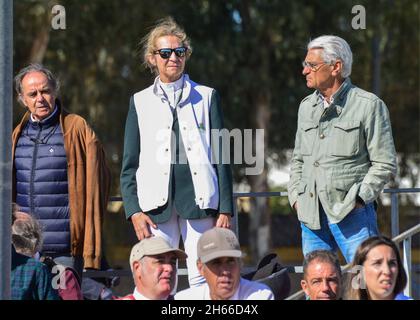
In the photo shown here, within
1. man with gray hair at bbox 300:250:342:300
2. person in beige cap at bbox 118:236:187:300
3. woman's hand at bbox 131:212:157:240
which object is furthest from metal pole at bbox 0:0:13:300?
man with gray hair at bbox 300:250:342:300

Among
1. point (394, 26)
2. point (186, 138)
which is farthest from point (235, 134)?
point (394, 26)

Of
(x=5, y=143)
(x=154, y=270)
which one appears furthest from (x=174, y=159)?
(x=5, y=143)

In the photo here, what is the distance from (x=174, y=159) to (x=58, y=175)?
686 millimetres

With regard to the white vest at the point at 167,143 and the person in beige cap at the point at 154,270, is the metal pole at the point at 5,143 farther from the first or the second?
the white vest at the point at 167,143

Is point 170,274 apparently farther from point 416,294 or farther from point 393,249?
point 416,294

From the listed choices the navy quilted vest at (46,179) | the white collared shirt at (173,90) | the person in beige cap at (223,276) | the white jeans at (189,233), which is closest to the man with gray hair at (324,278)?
the person in beige cap at (223,276)

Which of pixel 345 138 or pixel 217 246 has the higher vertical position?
pixel 345 138

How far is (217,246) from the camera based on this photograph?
6.23 metres

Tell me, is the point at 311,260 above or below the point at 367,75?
below

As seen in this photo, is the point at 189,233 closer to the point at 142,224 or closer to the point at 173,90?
the point at 142,224

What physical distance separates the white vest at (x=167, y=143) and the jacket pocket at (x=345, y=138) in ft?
2.18

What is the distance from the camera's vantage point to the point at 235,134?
25.6 ft

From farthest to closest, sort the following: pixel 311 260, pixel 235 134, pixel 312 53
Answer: pixel 235 134 → pixel 312 53 → pixel 311 260
